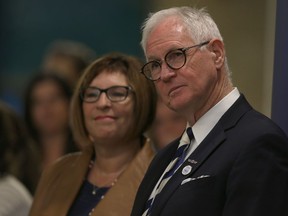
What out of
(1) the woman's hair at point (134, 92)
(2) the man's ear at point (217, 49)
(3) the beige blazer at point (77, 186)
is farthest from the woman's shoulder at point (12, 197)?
(2) the man's ear at point (217, 49)

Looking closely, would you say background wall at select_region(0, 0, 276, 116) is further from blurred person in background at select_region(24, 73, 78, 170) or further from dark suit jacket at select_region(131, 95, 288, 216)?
dark suit jacket at select_region(131, 95, 288, 216)

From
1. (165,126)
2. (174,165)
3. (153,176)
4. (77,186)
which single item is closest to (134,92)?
(77,186)

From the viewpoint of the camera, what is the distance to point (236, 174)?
7.97ft

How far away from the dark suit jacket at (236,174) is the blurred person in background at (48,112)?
3070mm

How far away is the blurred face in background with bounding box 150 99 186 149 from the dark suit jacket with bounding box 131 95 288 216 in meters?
2.13

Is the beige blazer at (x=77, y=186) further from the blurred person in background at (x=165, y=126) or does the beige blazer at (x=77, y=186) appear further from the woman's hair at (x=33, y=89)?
the woman's hair at (x=33, y=89)

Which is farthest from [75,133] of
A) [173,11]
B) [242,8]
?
[242,8]

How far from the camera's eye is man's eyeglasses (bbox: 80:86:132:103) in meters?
3.63

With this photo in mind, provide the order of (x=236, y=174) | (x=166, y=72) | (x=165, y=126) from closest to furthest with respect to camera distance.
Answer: (x=236, y=174), (x=166, y=72), (x=165, y=126)

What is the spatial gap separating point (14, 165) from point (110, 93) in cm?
121

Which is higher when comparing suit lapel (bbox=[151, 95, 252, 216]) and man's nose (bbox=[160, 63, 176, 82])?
man's nose (bbox=[160, 63, 176, 82])

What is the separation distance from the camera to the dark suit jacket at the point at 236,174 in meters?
2.38

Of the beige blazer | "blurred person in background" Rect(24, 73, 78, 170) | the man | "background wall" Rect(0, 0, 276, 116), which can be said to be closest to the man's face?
the man

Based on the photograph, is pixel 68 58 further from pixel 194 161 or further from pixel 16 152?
pixel 194 161
